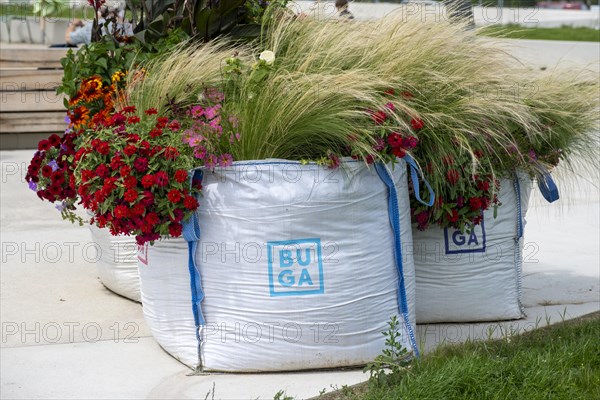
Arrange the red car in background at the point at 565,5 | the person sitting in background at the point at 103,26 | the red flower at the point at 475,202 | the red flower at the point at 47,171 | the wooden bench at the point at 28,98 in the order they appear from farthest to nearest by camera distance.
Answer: the red car in background at the point at 565,5 < the wooden bench at the point at 28,98 < the person sitting in background at the point at 103,26 < the red flower at the point at 47,171 < the red flower at the point at 475,202

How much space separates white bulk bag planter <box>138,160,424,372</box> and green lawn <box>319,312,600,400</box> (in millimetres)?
242

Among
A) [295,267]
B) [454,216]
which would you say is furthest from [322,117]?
[454,216]

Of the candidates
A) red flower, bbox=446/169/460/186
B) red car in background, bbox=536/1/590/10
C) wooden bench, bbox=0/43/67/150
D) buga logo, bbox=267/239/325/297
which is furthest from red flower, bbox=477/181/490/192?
red car in background, bbox=536/1/590/10

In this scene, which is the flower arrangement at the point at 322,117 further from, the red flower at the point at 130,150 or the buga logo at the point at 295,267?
the buga logo at the point at 295,267

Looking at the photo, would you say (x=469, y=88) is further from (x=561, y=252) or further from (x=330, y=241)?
(x=561, y=252)

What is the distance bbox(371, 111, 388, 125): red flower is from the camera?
3.86m

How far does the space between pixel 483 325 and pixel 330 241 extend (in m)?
1.21

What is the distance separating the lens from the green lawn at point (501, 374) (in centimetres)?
362

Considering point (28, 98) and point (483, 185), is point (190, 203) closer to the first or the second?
point (483, 185)

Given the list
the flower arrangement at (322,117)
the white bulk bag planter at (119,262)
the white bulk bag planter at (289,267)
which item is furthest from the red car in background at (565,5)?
the white bulk bag planter at (289,267)

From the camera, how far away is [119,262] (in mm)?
4809

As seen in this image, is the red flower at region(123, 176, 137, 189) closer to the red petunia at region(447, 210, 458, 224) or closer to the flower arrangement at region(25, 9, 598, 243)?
the flower arrangement at region(25, 9, 598, 243)

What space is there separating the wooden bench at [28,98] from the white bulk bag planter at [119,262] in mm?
4203

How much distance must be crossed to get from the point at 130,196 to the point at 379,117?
41.5 inches
